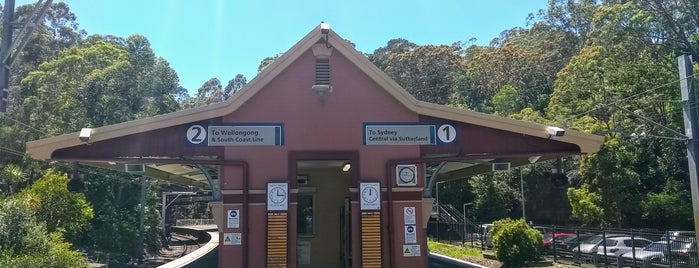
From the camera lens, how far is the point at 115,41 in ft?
239

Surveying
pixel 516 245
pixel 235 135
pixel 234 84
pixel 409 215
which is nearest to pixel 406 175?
pixel 409 215

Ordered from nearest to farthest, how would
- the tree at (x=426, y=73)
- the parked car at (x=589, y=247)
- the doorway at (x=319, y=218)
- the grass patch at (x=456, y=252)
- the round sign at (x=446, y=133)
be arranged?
the round sign at (x=446, y=133)
the doorway at (x=319, y=218)
the parked car at (x=589, y=247)
the grass patch at (x=456, y=252)
the tree at (x=426, y=73)

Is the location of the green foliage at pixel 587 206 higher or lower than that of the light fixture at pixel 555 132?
lower

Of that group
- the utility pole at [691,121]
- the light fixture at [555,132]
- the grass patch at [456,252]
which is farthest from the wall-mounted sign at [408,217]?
the grass patch at [456,252]

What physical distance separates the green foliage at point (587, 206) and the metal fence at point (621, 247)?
16.5 feet

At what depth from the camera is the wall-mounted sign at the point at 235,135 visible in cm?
1227

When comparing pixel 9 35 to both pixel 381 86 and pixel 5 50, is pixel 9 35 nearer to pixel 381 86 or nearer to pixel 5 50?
pixel 5 50

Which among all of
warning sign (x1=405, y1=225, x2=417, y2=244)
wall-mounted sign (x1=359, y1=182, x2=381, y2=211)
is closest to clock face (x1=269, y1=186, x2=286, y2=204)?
wall-mounted sign (x1=359, y1=182, x2=381, y2=211)

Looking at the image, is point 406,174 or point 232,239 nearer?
point 232,239

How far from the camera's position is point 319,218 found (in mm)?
17609

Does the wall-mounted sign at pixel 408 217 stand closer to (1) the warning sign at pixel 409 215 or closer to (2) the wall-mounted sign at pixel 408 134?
(1) the warning sign at pixel 409 215

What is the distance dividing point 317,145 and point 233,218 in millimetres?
2176

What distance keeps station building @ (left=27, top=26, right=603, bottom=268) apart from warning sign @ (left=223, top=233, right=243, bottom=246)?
2 centimetres

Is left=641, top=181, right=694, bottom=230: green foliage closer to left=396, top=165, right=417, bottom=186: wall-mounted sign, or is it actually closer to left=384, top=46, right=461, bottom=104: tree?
left=396, top=165, right=417, bottom=186: wall-mounted sign
